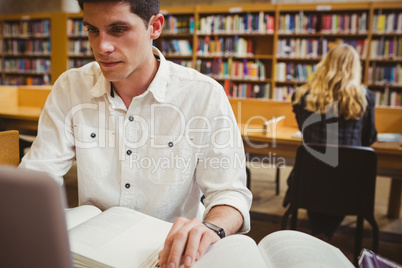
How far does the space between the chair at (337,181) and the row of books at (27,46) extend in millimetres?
6200

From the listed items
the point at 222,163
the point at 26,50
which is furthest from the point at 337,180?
the point at 26,50

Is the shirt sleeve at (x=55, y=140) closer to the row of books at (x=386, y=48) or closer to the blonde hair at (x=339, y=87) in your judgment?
the blonde hair at (x=339, y=87)

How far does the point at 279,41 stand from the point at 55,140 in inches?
182

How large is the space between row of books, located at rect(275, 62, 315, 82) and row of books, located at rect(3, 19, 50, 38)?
441 centimetres

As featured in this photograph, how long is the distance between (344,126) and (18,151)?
1943 millimetres

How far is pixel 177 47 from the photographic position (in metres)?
5.67

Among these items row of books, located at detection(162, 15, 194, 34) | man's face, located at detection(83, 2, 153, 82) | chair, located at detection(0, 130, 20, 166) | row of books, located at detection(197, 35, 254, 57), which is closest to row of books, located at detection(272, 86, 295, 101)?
row of books, located at detection(197, 35, 254, 57)

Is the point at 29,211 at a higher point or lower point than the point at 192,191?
higher

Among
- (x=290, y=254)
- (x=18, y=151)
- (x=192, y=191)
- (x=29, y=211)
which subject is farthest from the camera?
(x=192, y=191)

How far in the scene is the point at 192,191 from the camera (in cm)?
116

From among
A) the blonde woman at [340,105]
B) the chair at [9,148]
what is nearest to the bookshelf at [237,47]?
the blonde woman at [340,105]

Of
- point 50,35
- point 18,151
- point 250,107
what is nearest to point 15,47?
point 50,35

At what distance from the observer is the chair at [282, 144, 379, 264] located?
1.75 metres

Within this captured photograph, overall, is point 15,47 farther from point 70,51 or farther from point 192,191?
point 192,191
